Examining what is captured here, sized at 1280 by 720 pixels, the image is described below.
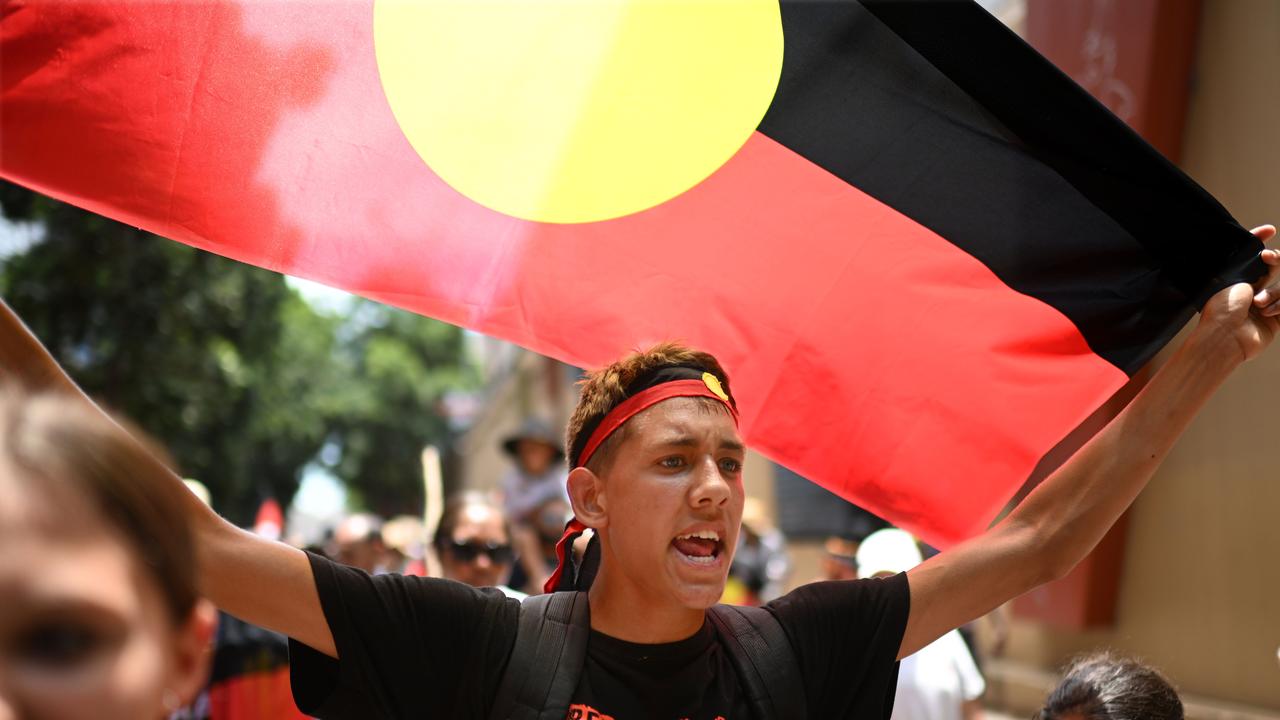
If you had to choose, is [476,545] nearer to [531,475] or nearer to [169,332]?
[531,475]

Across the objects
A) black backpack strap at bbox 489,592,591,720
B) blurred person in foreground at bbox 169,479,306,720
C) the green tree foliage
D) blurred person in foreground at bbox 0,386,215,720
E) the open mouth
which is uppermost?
the open mouth

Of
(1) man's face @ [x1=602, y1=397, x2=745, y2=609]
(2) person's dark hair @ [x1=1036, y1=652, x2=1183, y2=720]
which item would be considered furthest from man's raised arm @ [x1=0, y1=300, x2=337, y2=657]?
(2) person's dark hair @ [x1=1036, y1=652, x2=1183, y2=720]

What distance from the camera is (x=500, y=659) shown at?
2.26m

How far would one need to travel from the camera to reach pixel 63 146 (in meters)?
2.77

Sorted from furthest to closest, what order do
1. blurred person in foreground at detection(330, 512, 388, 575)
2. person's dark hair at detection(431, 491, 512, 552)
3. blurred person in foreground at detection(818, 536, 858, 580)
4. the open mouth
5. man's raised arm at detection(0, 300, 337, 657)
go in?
1. blurred person in foreground at detection(330, 512, 388, 575)
2. blurred person in foreground at detection(818, 536, 858, 580)
3. person's dark hair at detection(431, 491, 512, 552)
4. the open mouth
5. man's raised arm at detection(0, 300, 337, 657)

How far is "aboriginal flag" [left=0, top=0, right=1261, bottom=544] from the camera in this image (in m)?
2.87

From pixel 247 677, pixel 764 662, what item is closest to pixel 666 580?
pixel 764 662

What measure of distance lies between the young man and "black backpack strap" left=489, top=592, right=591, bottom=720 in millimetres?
30

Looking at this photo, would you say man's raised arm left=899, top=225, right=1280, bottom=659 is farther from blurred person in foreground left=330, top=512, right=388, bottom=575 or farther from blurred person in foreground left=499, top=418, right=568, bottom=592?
blurred person in foreground left=330, top=512, right=388, bottom=575

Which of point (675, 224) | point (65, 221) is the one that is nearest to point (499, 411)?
point (65, 221)

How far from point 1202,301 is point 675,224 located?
→ 4.30 feet

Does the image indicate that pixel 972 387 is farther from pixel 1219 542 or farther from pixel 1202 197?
pixel 1219 542

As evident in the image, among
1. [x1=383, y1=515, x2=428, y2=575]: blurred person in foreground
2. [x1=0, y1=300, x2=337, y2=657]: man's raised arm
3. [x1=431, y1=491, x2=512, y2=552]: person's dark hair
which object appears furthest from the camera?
[x1=383, y1=515, x2=428, y2=575]: blurred person in foreground

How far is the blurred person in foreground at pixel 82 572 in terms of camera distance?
1.00 meters
